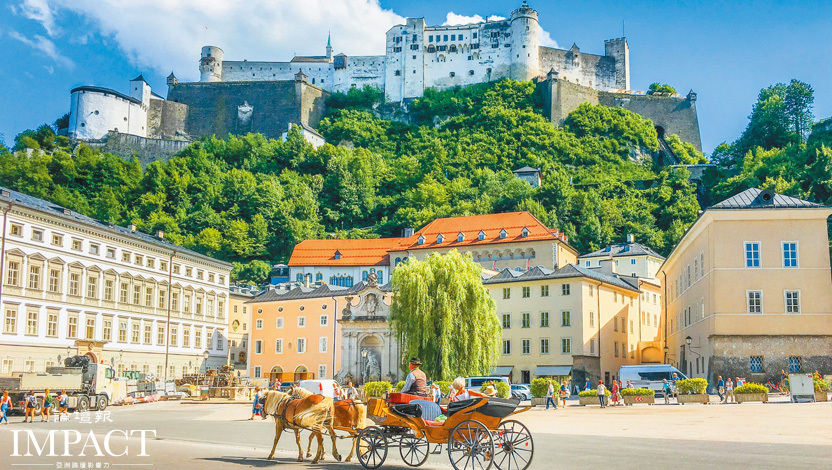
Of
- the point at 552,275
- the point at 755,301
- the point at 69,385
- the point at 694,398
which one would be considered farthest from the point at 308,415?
the point at 552,275

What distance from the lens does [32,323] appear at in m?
46.5

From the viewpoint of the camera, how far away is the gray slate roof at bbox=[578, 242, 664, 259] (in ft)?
272

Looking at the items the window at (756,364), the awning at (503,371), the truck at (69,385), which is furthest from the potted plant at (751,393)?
the truck at (69,385)

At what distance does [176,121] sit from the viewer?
126312 mm

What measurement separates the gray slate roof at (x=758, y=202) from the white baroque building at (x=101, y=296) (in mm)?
37983

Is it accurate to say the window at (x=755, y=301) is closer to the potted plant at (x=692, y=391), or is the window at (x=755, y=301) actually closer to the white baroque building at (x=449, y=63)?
the potted plant at (x=692, y=391)

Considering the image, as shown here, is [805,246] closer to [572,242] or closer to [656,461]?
[656,461]

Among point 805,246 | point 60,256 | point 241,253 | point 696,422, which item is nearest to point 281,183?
point 241,253

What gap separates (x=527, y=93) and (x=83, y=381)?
99.2 metres

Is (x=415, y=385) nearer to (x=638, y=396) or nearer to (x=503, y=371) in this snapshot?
(x=638, y=396)

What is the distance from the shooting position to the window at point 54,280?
1895 inches

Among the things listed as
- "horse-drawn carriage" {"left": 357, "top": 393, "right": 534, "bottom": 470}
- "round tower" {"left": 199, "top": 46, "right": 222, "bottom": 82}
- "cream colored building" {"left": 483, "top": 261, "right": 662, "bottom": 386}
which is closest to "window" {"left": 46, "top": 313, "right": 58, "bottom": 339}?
"cream colored building" {"left": 483, "top": 261, "right": 662, "bottom": 386}

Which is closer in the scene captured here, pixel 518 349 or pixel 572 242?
pixel 518 349

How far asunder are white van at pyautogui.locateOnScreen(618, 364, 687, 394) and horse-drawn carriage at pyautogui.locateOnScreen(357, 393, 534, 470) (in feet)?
99.4
